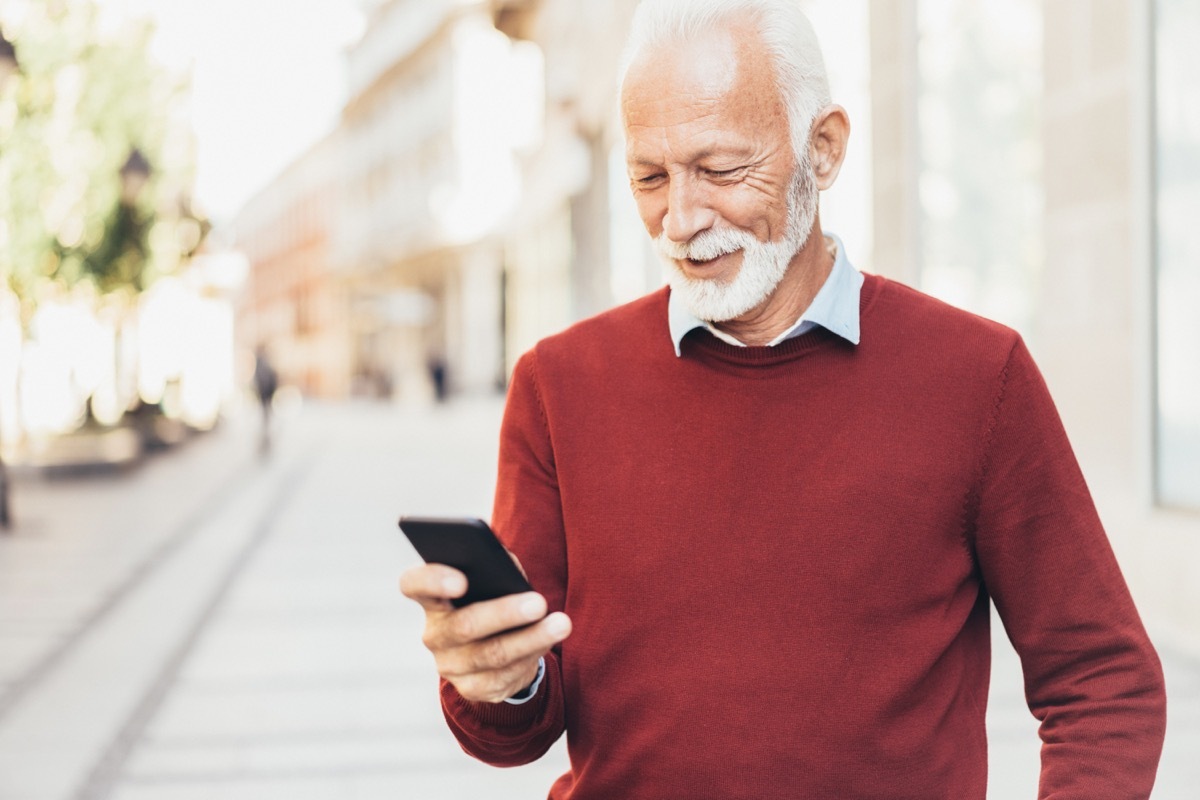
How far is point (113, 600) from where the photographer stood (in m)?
8.27

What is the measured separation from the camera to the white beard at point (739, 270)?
1909mm

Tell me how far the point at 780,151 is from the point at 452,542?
704mm

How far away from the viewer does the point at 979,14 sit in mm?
8680

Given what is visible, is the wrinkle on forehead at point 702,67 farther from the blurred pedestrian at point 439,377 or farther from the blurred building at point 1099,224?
the blurred pedestrian at point 439,377

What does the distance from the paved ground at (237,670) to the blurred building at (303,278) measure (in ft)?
178

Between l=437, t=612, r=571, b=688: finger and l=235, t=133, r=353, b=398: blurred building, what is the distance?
64110mm

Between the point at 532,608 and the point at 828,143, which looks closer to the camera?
the point at 532,608

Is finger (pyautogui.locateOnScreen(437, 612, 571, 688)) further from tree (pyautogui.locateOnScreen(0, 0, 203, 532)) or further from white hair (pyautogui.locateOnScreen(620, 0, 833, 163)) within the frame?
tree (pyautogui.locateOnScreen(0, 0, 203, 532))

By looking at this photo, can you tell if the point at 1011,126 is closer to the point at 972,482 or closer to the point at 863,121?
the point at 863,121

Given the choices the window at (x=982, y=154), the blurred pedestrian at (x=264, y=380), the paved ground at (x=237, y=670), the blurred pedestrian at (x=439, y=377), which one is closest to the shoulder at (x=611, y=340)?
the paved ground at (x=237, y=670)

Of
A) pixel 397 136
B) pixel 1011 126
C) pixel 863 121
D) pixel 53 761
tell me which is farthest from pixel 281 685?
pixel 397 136

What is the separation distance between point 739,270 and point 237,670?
509 centimetres

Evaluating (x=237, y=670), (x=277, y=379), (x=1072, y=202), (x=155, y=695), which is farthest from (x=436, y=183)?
(x=155, y=695)

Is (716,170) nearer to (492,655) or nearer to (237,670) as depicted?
(492,655)
